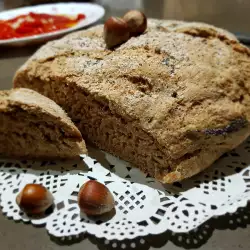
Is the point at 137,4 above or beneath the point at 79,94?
beneath

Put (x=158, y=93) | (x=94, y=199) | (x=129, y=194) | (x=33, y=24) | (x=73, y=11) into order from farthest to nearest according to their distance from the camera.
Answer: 1. (x=73, y=11)
2. (x=33, y=24)
3. (x=158, y=93)
4. (x=129, y=194)
5. (x=94, y=199)

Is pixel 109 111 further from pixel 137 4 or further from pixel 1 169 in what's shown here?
pixel 137 4

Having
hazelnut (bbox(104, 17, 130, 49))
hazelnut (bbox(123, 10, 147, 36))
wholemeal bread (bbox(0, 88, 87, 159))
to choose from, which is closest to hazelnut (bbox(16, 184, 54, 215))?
wholemeal bread (bbox(0, 88, 87, 159))

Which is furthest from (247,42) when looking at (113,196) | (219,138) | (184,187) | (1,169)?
(1,169)

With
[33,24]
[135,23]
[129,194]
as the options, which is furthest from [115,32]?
[33,24]

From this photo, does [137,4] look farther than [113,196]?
Yes

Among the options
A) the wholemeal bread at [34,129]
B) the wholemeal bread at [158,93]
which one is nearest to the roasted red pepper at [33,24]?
the wholemeal bread at [158,93]

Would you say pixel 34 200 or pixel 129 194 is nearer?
pixel 34 200

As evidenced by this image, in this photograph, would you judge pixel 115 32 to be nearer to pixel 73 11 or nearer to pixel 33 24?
pixel 33 24
